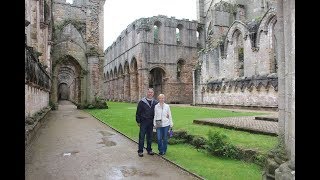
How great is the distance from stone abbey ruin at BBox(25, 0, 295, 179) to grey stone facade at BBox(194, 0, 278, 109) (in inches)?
3.0

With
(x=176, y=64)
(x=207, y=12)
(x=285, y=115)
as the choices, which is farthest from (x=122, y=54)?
(x=285, y=115)

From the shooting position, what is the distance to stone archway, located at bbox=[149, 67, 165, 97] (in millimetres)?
40409

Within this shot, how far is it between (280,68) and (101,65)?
80.9ft

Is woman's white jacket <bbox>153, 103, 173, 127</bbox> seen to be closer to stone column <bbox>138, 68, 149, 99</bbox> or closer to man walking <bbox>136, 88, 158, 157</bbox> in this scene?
man walking <bbox>136, 88, 158, 157</bbox>

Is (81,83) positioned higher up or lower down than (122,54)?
lower down

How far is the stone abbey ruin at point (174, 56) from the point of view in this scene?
35.0 ft

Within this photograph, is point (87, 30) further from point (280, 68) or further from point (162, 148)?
point (280, 68)

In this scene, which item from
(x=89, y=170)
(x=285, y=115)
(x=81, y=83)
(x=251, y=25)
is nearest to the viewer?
(x=285, y=115)

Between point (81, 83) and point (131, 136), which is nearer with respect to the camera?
point (131, 136)

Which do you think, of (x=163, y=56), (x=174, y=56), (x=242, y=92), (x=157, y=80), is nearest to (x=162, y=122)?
(x=242, y=92)

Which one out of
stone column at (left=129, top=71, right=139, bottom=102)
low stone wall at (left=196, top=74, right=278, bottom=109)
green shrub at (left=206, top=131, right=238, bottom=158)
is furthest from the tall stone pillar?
green shrub at (left=206, top=131, right=238, bottom=158)

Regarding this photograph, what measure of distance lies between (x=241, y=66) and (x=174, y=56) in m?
13.6

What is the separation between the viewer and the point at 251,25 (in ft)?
85.6
